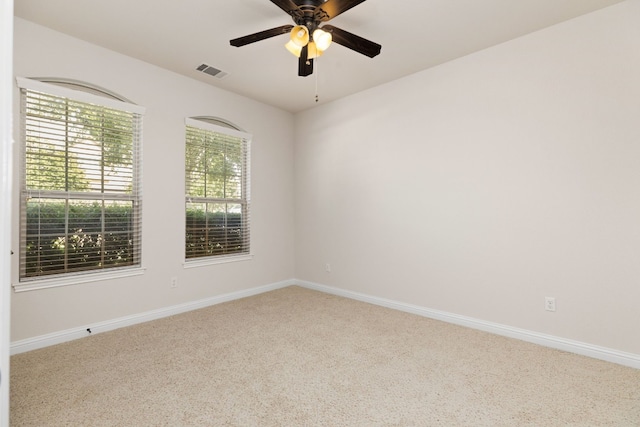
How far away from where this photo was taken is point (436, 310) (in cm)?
340

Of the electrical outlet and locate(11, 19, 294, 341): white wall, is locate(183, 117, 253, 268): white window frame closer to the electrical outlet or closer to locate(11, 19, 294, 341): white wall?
locate(11, 19, 294, 341): white wall

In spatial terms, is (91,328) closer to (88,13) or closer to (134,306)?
(134,306)

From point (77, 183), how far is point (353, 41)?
110 inches

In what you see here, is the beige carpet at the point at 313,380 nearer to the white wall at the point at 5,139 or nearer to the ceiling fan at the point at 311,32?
the white wall at the point at 5,139

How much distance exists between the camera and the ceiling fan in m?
2.07

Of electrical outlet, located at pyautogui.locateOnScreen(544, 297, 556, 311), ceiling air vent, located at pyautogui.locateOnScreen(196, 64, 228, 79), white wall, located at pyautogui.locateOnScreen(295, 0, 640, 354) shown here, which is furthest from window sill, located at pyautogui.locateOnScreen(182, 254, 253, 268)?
electrical outlet, located at pyautogui.locateOnScreen(544, 297, 556, 311)

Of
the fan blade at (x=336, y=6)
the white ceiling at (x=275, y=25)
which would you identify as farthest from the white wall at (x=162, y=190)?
the fan blade at (x=336, y=6)

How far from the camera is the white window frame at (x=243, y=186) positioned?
376 centimetres

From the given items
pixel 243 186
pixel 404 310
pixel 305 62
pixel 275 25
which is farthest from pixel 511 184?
pixel 243 186

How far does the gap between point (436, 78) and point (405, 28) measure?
2.89 ft

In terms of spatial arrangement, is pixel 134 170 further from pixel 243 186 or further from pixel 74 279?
pixel 243 186

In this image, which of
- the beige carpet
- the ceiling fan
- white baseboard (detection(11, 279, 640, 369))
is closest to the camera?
the beige carpet

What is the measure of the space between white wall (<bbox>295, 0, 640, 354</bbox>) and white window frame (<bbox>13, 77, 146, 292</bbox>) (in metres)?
2.46

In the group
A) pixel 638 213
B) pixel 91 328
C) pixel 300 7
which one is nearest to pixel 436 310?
pixel 638 213
